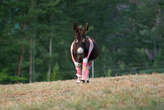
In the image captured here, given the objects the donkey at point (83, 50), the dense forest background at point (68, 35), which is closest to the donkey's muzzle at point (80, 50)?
the donkey at point (83, 50)

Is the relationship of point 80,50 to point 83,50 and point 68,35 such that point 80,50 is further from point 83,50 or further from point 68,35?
point 68,35

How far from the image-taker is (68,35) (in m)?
39.2

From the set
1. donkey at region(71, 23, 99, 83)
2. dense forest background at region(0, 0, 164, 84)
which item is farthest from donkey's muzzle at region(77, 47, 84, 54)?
dense forest background at region(0, 0, 164, 84)

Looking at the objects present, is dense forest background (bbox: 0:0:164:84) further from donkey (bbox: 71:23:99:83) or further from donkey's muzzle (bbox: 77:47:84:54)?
donkey's muzzle (bbox: 77:47:84:54)

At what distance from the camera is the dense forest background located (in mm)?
34250

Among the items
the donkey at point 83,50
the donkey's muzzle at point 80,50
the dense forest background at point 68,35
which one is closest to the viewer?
the donkey's muzzle at point 80,50

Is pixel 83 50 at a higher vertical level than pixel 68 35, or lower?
lower

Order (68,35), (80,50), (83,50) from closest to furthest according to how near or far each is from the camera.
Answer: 1. (80,50)
2. (83,50)
3. (68,35)

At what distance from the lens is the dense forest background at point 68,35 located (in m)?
Result: 34.2

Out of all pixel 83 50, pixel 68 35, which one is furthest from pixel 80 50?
pixel 68 35

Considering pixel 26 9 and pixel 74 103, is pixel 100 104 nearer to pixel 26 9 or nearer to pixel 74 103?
pixel 74 103

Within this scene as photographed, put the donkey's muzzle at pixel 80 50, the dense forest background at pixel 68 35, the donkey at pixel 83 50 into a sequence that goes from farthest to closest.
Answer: the dense forest background at pixel 68 35 < the donkey at pixel 83 50 < the donkey's muzzle at pixel 80 50

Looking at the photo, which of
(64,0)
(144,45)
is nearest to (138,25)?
(144,45)

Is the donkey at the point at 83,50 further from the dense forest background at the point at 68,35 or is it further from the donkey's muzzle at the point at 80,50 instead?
the dense forest background at the point at 68,35
